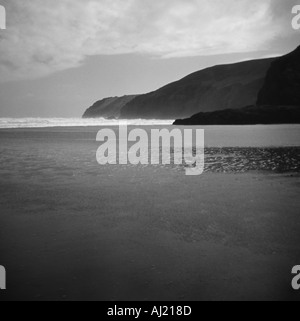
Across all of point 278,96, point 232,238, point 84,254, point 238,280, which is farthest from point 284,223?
point 278,96

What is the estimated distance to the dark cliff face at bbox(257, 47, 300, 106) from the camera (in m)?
119

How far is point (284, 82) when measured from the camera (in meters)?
122

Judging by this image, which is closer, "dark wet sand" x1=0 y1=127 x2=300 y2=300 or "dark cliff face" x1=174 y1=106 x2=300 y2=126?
"dark wet sand" x1=0 y1=127 x2=300 y2=300

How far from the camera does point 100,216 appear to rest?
8.73 meters

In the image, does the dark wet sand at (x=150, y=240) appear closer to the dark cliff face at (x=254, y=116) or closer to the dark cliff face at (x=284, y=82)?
the dark cliff face at (x=254, y=116)

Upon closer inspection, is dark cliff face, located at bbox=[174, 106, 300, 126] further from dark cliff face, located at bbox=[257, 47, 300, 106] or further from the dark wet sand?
the dark wet sand

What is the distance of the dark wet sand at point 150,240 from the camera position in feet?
16.4

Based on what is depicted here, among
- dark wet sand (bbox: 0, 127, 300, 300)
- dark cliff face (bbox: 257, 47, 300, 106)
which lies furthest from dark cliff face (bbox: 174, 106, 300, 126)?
dark wet sand (bbox: 0, 127, 300, 300)

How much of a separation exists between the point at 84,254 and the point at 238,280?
10.3ft

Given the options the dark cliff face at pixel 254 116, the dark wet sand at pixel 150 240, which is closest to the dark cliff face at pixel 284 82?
the dark cliff face at pixel 254 116

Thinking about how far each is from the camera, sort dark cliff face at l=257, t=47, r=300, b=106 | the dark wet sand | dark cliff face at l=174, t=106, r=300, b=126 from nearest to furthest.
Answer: the dark wet sand, dark cliff face at l=174, t=106, r=300, b=126, dark cliff face at l=257, t=47, r=300, b=106

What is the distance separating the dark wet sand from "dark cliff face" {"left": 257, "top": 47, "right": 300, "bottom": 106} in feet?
400

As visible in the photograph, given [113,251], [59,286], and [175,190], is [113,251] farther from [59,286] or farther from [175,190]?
[175,190]

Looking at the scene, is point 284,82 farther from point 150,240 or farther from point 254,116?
point 150,240
